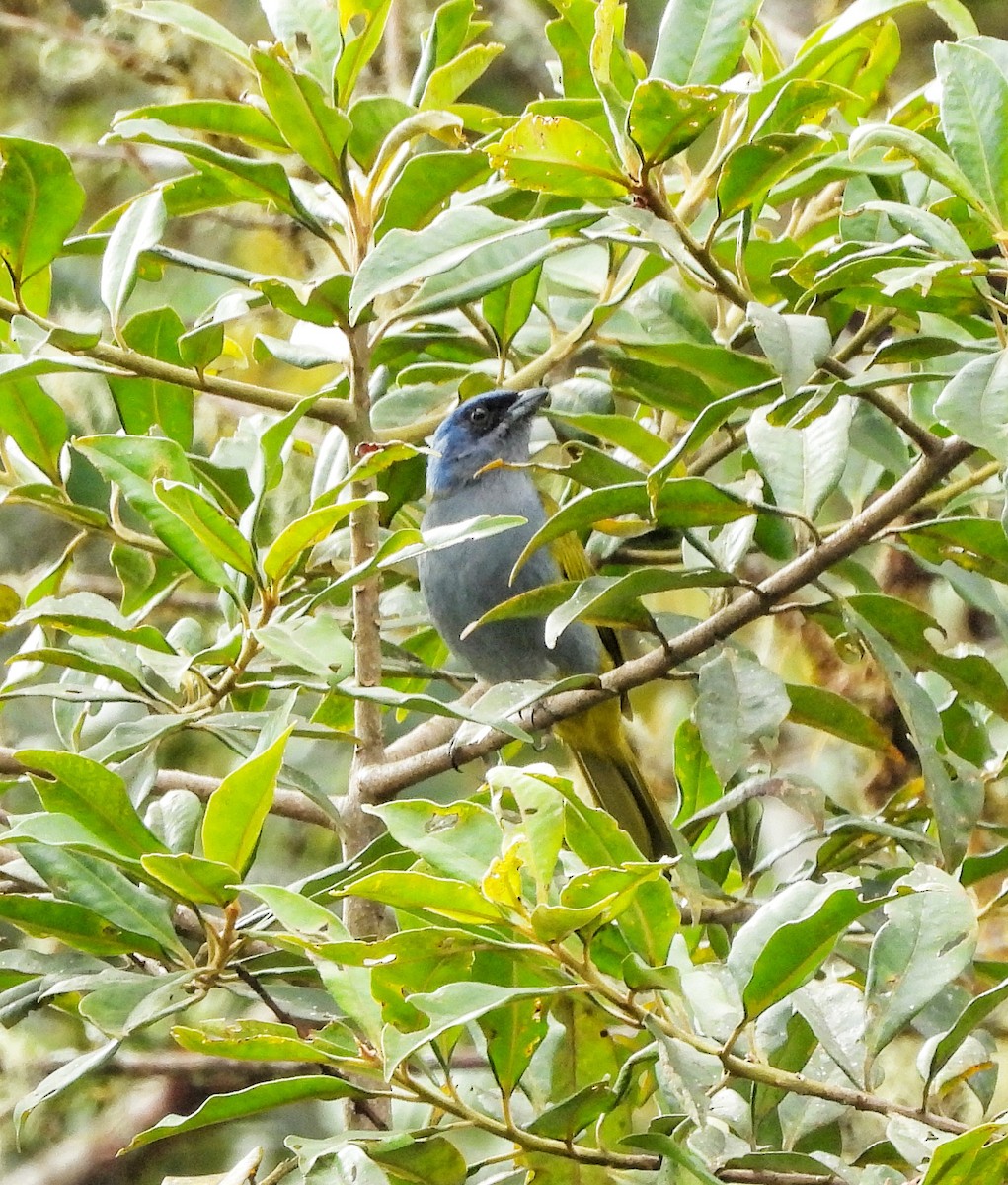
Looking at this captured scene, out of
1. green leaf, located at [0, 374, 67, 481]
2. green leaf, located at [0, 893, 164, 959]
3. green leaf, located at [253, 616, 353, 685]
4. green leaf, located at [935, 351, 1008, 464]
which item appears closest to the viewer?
green leaf, located at [935, 351, 1008, 464]

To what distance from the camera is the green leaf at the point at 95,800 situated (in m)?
1.88

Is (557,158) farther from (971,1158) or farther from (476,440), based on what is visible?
(476,440)

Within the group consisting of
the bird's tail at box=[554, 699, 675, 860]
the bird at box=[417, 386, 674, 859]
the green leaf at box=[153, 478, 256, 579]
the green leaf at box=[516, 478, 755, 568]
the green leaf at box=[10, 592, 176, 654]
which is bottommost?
the bird's tail at box=[554, 699, 675, 860]

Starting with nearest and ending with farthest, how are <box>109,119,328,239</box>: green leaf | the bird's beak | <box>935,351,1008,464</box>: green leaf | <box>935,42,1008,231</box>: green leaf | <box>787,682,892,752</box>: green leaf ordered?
<box>935,351,1008,464</box>: green leaf < <box>935,42,1008,231</box>: green leaf < <box>109,119,328,239</box>: green leaf < <box>787,682,892,752</box>: green leaf < the bird's beak

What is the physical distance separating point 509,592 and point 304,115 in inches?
71.8

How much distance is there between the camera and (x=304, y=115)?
6.86 feet

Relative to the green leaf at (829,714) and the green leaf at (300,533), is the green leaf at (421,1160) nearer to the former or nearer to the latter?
the green leaf at (300,533)

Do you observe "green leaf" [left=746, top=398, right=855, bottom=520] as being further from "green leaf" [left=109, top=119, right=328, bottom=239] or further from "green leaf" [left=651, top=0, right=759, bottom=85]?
"green leaf" [left=109, top=119, right=328, bottom=239]

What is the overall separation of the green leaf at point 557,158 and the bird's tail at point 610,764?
6.66 ft

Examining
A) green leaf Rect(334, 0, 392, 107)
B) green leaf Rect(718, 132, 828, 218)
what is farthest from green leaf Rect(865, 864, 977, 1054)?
green leaf Rect(334, 0, 392, 107)

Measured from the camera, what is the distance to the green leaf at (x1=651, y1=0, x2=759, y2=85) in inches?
79.6

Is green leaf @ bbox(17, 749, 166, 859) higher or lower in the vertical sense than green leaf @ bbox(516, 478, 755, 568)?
lower

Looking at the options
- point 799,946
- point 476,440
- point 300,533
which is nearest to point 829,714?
point 799,946

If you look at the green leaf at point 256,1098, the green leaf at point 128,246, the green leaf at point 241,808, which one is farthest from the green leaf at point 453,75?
the green leaf at point 256,1098
